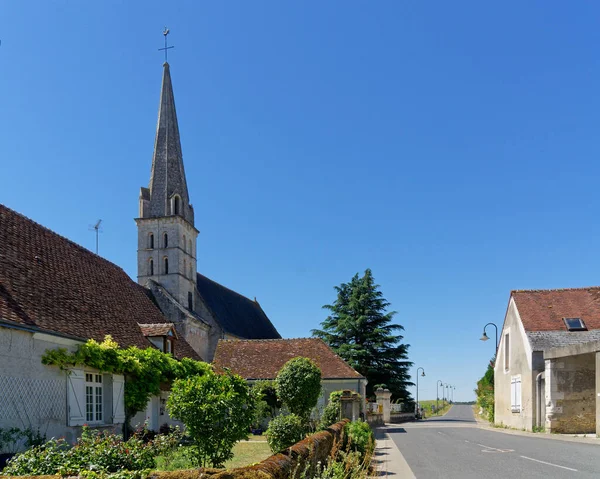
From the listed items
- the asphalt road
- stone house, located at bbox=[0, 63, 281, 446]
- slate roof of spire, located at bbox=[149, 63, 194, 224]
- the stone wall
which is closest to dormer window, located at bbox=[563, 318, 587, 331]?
the stone wall

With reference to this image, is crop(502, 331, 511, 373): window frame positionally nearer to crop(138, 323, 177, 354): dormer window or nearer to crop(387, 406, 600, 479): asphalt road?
crop(387, 406, 600, 479): asphalt road

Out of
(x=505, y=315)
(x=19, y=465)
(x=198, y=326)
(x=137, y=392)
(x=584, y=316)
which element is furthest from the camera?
(x=198, y=326)

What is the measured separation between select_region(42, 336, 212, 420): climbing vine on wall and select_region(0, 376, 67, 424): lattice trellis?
0.53 metres

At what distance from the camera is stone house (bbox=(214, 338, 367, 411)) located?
28.2 meters

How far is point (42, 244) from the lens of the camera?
1675 centimetres

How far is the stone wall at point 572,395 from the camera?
69.7 ft

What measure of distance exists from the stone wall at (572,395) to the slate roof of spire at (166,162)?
2950 centimetres

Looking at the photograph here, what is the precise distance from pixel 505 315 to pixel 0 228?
2393cm

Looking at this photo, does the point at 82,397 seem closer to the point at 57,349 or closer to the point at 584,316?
the point at 57,349

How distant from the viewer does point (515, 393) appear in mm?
25484

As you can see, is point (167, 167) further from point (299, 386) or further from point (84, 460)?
point (84, 460)

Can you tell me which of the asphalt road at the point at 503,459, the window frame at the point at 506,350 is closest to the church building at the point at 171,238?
the window frame at the point at 506,350

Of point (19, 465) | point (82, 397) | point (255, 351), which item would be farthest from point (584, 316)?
point (19, 465)

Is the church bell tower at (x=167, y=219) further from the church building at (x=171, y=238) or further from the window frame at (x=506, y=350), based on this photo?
the window frame at (x=506, y=350)
